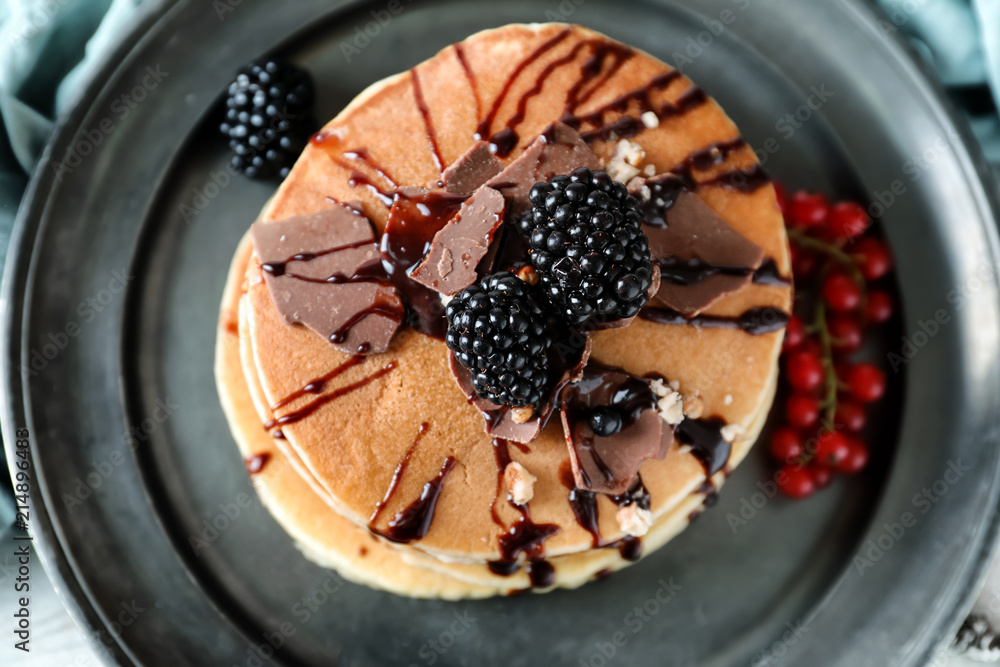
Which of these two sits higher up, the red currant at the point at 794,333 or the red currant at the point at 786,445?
the red currant at the point at 794,333

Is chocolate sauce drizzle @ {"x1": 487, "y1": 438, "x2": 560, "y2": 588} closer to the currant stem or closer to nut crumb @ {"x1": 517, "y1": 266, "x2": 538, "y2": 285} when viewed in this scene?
nut crumb @ {"x1": 517, "y1": 266, "x2": 538, "y2": 285}

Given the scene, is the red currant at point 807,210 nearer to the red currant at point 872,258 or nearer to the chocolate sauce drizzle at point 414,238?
the red currant at point 872,258

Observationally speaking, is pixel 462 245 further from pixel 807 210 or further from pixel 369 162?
pixel 807 210

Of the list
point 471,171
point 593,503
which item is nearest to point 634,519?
point 593,503

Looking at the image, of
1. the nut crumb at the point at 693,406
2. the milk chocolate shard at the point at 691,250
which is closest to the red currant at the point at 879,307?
the milk chocolate shard at the point at 691,250

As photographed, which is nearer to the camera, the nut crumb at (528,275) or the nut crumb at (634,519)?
the nut crumb at (528,275)

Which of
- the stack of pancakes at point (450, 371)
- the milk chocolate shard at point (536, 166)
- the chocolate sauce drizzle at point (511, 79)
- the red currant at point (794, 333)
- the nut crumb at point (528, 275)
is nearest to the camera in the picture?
the nut crumb at point (528, 275)

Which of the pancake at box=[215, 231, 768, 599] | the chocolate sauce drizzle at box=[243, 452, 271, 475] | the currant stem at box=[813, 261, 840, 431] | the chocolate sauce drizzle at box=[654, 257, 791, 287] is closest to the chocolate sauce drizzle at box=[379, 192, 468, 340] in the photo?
the chocolate sauce drizzle at box=[654, 257, 791, 287]
